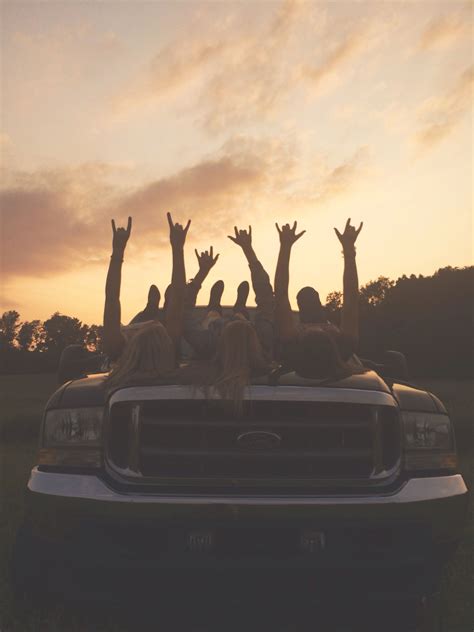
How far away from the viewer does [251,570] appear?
9.90 ft

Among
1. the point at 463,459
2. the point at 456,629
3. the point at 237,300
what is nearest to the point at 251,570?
the point at 456,629

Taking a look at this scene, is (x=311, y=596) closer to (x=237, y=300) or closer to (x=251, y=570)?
(x=251, y=570)

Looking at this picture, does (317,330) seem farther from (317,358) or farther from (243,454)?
(243,454)

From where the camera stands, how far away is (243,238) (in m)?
4.91

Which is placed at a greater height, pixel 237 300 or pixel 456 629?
pixel 237 300

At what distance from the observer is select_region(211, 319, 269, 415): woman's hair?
3.24 meters

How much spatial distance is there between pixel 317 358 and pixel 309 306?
1228 mm

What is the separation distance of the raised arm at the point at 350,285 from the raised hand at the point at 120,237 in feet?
4.38

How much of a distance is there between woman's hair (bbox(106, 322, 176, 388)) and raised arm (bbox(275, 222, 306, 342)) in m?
0.68

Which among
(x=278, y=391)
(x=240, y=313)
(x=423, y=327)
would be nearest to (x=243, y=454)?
(x=278, y=391)

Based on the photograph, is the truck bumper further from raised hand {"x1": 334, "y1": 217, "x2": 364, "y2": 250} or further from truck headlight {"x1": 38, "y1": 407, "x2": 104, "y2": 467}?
raised hand {"x1": 334, "y1": 217, "x2": 364, "y2": 250}

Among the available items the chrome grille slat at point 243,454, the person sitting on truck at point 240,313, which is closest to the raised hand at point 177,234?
the person sitting on truck at point 240,313

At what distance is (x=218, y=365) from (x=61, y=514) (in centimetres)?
104

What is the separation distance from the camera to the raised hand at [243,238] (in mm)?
4888
